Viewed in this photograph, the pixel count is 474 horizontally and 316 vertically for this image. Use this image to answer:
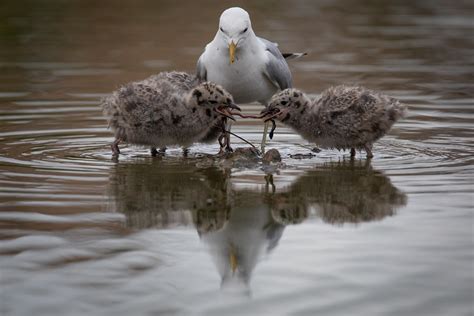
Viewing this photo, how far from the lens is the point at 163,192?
8.11 m

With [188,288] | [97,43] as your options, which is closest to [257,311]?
[188,288]

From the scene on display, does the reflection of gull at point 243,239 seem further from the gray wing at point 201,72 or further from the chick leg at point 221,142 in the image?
the gray wing at point 201,72

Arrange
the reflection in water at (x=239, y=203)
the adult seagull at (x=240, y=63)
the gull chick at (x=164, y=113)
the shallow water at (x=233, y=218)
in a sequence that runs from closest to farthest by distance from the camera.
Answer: the shallow water at (x=233, y=218)
the reflection in water at (x=239, y=203)
the gull chick at (x=164, y=113)
the adult seagull at (x=240, y=63)

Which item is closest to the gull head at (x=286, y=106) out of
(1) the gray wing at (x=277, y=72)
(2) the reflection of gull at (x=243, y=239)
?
Answer: (1) the gray wing at (x=277, y=72)

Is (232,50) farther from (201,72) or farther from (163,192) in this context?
(163,192)

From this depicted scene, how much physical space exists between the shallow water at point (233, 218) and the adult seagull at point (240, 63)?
0.65m

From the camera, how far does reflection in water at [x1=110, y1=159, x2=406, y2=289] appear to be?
6.59 m

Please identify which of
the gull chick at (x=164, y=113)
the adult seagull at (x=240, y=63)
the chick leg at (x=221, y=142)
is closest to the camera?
the gull chick at (x=164, y=113)

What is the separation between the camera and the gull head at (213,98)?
9703mm

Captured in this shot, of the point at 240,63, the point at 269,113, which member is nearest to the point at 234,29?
the point at 240,63

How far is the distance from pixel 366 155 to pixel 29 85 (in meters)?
6.42

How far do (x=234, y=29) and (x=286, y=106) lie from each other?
910 millimetres

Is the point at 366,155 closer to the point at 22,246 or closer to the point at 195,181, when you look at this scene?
the point at 195,181

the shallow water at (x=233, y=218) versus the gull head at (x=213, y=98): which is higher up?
the gull head at (x=213, y=98)
